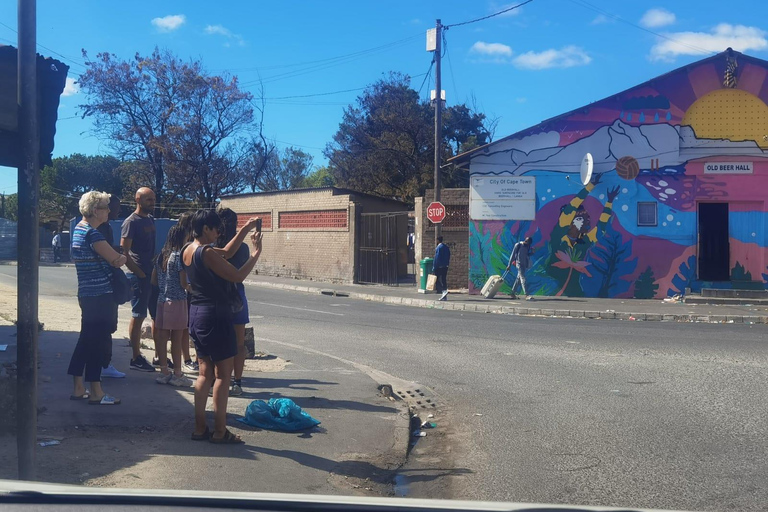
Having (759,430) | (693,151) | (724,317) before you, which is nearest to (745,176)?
(693,151)

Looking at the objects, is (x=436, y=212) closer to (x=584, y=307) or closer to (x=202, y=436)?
(x=584, y=307)

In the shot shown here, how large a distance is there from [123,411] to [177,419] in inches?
19.6

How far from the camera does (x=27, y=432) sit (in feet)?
11.2

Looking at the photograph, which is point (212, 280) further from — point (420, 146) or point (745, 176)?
point (420, 146)

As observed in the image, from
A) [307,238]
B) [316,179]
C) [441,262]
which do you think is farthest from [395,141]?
[316,179]

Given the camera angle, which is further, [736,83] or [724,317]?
[736,83]

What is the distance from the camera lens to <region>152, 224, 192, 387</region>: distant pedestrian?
23.7ft

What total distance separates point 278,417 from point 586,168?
15712mm

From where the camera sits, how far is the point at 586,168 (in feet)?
65.5

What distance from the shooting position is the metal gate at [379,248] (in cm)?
2516

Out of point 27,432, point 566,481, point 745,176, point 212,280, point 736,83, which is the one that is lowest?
point 566,481

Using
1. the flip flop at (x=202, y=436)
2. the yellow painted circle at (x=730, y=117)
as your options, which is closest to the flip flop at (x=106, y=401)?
the flip flop at (x=202, y=436)

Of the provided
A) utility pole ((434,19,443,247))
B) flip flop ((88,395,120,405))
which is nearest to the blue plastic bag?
flip flop ((88,395,120,405))

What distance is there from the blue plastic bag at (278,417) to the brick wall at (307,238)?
19495mm
